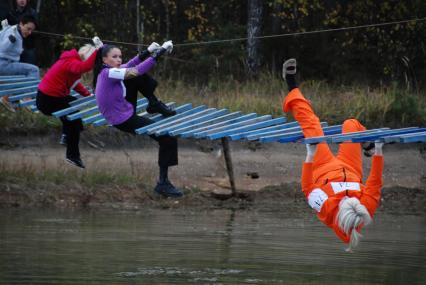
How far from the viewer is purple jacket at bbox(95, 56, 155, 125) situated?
14.8 meters

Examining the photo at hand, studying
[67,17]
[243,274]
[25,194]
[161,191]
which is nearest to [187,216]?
[25,194]

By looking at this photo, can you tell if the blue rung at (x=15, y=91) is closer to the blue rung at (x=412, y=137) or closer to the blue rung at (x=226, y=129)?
the blue rung at (x=226, y=129)

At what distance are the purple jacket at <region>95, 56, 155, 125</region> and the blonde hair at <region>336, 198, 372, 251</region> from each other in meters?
3.15

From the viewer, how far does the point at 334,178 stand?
13.1 m

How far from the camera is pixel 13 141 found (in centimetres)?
2138

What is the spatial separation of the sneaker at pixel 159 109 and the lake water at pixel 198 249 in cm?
159

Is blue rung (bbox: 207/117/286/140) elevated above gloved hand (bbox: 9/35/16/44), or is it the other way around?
gloved hand (bbox: 9/35/16/44)

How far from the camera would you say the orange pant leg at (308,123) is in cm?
1339

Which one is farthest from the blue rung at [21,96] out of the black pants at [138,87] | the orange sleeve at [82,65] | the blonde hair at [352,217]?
the blonde hair at [352,217]

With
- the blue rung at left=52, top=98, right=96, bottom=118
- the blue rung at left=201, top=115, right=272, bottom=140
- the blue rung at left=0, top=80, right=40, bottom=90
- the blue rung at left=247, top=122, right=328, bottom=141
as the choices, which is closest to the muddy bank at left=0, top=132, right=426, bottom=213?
the blue rung at left=0, top=80, right=40, bottom=90

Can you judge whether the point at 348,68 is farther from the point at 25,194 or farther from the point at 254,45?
the point at 25,194

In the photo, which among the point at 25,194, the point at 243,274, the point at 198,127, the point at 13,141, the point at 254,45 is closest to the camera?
the point at 243,274

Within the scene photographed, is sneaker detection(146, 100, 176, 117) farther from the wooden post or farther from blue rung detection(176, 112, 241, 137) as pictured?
the wooden post

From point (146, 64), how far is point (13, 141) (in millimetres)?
7089
